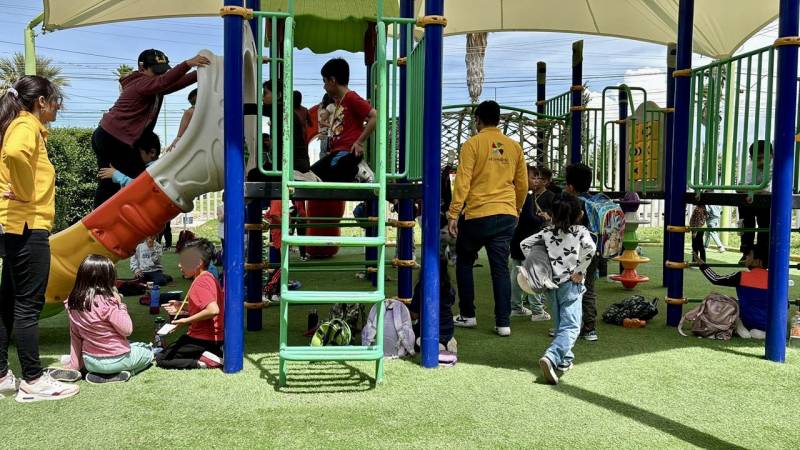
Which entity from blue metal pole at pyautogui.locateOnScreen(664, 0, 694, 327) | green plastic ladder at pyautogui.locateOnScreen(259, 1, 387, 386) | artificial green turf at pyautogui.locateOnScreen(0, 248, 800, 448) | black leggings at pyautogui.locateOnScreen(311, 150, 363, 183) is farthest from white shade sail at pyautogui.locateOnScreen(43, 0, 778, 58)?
green plastic ladder at pyautogui.locateOnScreen(259, 1, 387, 386)

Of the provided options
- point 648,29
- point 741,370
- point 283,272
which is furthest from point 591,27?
point 283,272

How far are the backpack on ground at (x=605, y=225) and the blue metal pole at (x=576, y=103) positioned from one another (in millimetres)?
2853

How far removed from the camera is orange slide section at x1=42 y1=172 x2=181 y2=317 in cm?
537

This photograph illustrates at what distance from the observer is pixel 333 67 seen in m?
5.79

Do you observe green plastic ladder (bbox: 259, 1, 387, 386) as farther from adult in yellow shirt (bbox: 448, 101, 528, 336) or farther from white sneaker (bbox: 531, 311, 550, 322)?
white sneaker (bbox: 531, 311, 550, 322)

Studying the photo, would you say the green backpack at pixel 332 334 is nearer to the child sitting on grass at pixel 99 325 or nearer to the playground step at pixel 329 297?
the playground step at pixel 329 297

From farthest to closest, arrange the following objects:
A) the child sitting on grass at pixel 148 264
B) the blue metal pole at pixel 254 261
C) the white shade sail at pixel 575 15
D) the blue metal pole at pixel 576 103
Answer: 1. the white shade sail at pixel 575 15
2. the blue metal pole at pixel 576 103
3. the child sitting on grass at pixel 148 264
4. the blue metal pole at pixel 254 261

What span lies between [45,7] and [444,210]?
6832 millimetres

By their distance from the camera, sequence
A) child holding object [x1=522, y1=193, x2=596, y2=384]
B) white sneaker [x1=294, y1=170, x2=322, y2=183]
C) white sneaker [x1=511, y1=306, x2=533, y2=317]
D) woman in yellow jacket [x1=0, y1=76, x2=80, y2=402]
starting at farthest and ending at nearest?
white sneaker [x1=511, y1=306, x2=533, y2=317] → white sneaker [x1=294, y1=170, x2=322, y2=183] → child holding object [x1=522, y1=193, x2=596, y2=384] → woman in yellow jacket [x1=0, y1=76, x2=80, y2=402]

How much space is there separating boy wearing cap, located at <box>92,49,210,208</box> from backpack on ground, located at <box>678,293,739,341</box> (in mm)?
5252

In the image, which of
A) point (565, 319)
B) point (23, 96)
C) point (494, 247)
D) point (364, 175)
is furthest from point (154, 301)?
point (565, 319)

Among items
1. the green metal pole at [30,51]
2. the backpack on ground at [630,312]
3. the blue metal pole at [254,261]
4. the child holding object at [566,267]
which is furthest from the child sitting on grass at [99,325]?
the green metal pole at [30,51]

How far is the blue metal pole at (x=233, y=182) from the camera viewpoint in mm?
4586

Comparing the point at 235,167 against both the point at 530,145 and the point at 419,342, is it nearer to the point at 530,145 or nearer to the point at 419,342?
the point at 419,342
